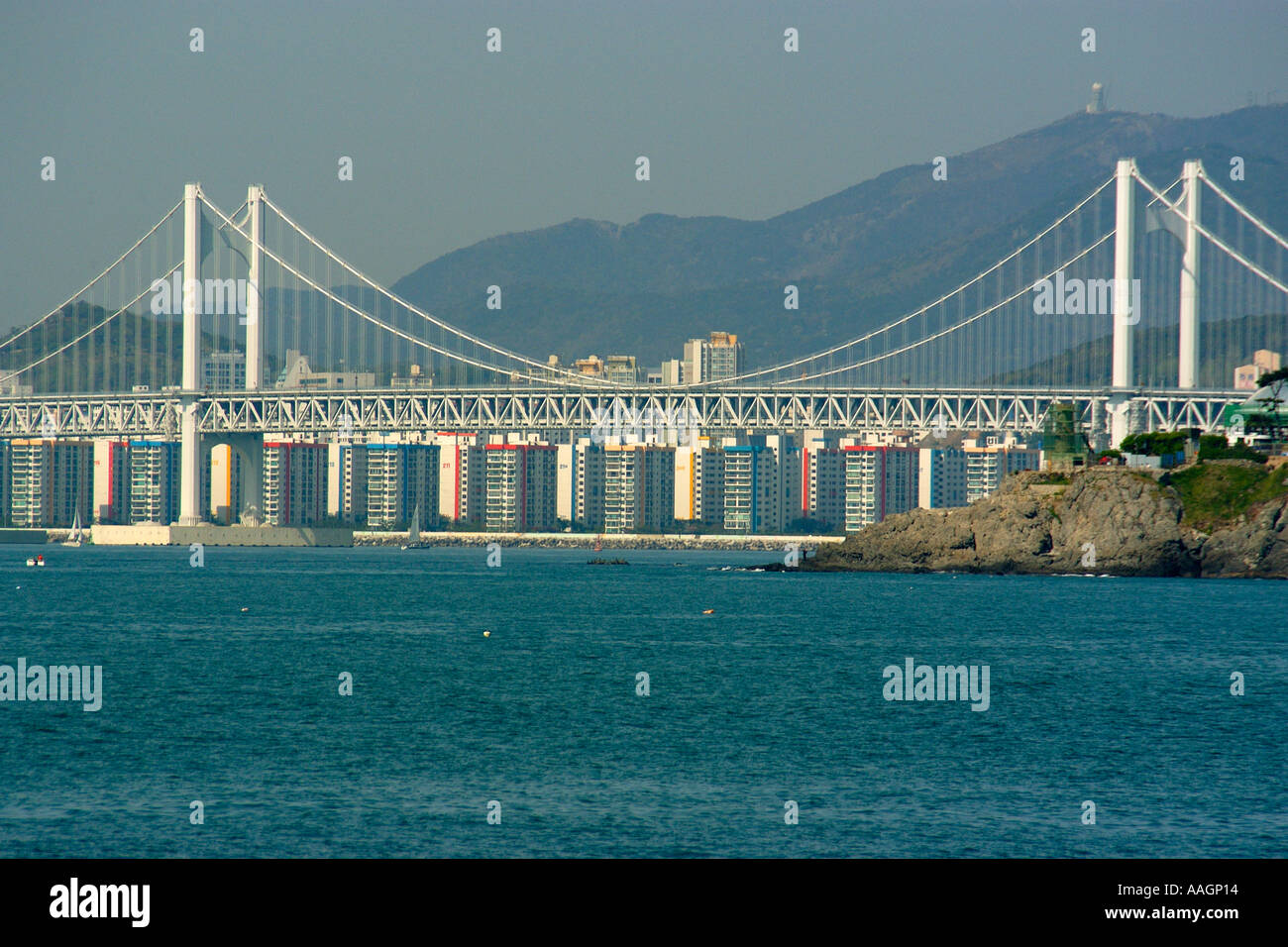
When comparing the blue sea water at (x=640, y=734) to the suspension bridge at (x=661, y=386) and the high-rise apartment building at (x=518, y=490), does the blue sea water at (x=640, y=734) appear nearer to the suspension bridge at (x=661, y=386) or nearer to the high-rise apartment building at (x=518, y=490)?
the suspension bridge at (x=661, y=386)

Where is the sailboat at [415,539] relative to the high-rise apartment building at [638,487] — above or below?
below

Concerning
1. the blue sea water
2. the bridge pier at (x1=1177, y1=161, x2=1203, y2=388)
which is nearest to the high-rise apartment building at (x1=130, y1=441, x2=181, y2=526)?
the bridge pier at (x1=1177, y1=161, x2=1203, y2=388)

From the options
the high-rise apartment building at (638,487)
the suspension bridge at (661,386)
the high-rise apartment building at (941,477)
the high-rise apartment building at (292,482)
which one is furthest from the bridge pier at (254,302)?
the high-rise apartment building at (941,477)

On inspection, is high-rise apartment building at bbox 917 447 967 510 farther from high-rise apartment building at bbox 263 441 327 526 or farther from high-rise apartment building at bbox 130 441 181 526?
high-rise apartment building at bbox 130 441 181 526

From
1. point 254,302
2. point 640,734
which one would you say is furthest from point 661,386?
point 640,734

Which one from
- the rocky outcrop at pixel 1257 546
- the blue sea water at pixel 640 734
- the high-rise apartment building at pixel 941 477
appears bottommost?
the blue sea water at pixel 640 734
